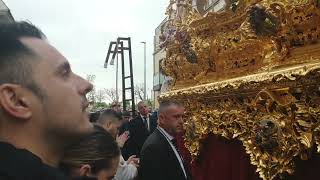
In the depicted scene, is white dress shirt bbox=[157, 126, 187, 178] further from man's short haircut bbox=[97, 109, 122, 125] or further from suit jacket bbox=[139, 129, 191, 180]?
man's short haircut bbox=[97, 109, 122, 125]

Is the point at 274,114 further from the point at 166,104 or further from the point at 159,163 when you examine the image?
the point at 166,104

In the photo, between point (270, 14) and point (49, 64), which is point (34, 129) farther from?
point (270, 14)

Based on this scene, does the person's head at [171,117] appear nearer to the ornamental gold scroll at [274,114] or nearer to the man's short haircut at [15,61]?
the ornamental gold scroll at [274,114]

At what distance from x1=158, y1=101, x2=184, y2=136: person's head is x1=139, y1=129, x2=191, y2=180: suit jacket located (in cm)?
18

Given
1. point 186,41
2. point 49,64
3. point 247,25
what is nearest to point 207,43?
point 186,41

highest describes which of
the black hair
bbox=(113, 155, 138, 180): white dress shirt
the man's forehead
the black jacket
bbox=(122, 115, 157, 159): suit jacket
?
the man's forehead

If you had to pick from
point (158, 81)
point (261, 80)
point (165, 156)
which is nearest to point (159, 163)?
point (165, 156)

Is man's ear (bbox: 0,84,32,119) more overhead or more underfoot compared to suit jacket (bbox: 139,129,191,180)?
more overhead

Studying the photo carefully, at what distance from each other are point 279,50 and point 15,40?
1.02 m

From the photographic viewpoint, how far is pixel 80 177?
5.14ft

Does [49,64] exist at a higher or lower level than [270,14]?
lower

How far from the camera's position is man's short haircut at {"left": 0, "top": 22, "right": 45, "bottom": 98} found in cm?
91

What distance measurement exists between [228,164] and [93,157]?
0.81 metres

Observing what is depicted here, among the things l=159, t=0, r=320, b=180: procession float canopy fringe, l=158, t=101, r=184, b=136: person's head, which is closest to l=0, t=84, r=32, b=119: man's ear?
l=159, t=0, r=320, b=180: procession float canopy fringe
